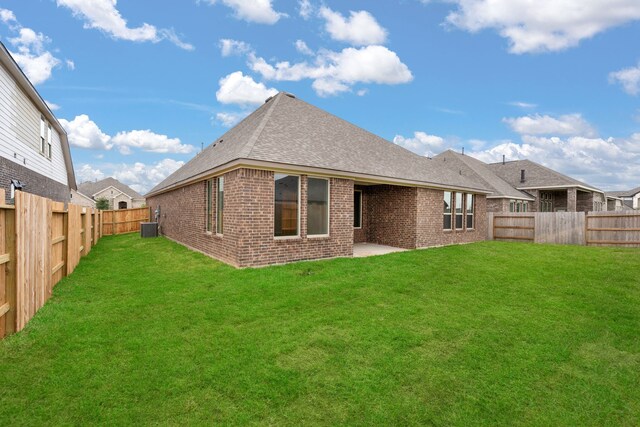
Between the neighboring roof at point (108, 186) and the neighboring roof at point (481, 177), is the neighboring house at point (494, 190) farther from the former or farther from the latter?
the neighboring roof at point (108, 186)

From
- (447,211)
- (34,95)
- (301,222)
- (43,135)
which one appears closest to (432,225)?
(447,211)

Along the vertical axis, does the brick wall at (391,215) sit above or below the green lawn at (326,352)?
above

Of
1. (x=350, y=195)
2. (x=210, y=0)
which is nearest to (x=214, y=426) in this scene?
(x=350, y=195)

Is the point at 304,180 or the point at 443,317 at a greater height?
the point at 304,180

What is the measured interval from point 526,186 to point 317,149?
2532 cm

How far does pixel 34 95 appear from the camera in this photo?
13.7 metres

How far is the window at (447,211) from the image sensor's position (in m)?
15.5

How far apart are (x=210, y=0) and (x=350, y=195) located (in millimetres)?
8994

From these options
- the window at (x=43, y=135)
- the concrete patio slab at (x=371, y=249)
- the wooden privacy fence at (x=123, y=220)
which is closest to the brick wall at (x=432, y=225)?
the concrete patio slab at (x=371, y=249)

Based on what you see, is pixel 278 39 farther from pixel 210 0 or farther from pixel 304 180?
pixel 304 180

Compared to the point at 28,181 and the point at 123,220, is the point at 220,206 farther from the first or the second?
the point at 123,220

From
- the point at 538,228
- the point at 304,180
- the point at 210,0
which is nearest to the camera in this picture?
the point at 304,180

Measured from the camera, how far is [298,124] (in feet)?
41.2

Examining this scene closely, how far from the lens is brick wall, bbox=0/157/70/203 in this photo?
36.2ft
